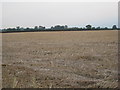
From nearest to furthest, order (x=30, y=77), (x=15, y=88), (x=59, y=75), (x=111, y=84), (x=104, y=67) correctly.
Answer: (x=15, y=88)
(x=111, y=84)
(x=30, y=77)
(x=59, y=75)
(x=104, y=67)

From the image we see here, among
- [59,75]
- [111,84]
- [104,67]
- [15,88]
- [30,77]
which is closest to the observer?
[15,88]

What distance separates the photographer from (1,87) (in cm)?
641

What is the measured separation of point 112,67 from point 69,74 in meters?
2.91

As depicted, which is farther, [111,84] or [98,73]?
[98,73]

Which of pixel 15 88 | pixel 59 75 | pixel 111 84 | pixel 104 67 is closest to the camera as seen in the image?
pixel 15 88

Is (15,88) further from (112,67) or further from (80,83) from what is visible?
(112,67)

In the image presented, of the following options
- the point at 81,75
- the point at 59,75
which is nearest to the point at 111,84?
the point at 81,75

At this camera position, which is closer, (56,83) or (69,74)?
(56,83)

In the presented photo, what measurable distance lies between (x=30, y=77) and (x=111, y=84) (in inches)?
127

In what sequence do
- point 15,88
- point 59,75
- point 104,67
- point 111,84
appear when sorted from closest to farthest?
point 15,88 < point 111,84 < point 59,75 < point 104,67

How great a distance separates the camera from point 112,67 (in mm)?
10086

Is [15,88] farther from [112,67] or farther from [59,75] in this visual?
[112,67]

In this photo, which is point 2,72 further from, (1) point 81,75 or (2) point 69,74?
(1) point 81,75

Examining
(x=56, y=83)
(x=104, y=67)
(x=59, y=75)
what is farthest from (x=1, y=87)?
(x=104, y=67)
